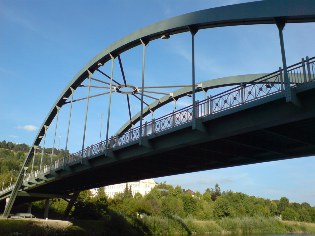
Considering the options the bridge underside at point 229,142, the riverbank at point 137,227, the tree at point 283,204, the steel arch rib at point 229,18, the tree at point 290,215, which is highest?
the steel arch rib at point 229,18

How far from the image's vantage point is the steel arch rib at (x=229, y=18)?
541 inches

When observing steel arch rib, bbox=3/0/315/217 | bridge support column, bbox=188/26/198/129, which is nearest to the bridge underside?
bridge support column, bbox=188/26/198/129

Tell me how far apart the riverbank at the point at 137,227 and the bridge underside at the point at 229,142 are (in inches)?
605

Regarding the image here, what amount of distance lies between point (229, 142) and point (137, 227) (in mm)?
31899

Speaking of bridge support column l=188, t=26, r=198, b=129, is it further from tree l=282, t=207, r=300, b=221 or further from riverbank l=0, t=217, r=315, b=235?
tree l=282, t=207, r=300, b=221

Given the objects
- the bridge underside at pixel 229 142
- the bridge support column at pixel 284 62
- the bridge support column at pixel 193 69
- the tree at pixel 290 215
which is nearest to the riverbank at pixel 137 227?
the bridge underside at pixel 229 142

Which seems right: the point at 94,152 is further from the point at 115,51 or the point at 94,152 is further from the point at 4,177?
the point at 4,177

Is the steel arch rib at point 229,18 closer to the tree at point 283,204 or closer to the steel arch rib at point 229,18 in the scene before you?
the steel arch rib at point 229,18

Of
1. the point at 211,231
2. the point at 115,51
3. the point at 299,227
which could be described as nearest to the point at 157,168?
the point at 115,51

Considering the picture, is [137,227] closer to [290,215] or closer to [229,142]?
[229,142]

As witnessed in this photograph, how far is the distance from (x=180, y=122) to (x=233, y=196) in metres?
76.6

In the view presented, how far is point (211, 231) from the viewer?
192 feet

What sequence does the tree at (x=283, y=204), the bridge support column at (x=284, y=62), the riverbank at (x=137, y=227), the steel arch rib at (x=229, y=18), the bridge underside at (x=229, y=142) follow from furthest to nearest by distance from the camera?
the tree at (x=283, y=204) < the riverbank at (x=137, y=227) < the steel arch rib at (x=229, y=18) < the bridge underside at (x=229, y=142) < the bridge support column at (x=284, y=62)

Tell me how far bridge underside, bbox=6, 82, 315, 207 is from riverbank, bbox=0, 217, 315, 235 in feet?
50.4
